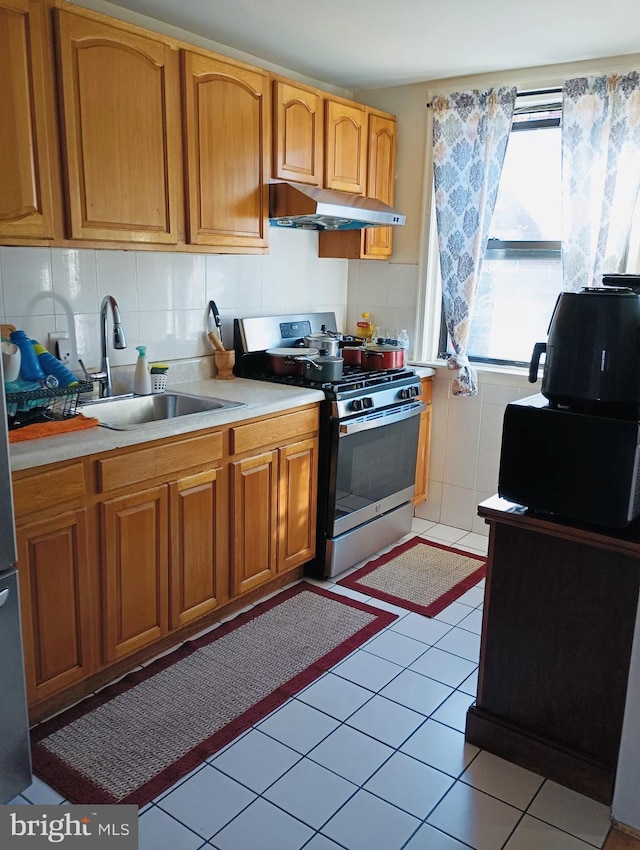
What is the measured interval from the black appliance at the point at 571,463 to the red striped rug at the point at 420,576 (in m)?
1.25

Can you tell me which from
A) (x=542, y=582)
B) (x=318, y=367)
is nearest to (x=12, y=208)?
(x=318, y=367)

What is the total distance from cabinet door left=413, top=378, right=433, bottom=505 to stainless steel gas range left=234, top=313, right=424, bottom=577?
0.54 feet

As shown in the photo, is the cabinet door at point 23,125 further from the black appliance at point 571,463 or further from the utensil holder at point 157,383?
the black appliance at point 571,463

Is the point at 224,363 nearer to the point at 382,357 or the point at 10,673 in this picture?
the point at 382,357

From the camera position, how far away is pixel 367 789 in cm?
197

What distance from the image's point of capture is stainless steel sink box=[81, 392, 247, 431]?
9.05 ft

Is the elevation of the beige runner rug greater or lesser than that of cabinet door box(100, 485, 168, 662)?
lesser

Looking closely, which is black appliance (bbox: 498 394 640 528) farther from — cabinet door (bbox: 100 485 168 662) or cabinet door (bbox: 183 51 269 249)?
cabinet door (bbox: 183 51 269 249)

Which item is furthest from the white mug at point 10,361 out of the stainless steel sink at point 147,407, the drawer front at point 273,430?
the drawer front at point 273,430

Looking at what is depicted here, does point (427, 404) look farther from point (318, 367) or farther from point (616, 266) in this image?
point (616, 266)

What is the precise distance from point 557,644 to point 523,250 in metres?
2.30

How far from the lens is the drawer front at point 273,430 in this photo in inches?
107

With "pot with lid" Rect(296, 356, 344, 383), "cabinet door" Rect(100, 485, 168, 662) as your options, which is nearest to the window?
"pot with lid" Rect(296, 356, 344, 383)

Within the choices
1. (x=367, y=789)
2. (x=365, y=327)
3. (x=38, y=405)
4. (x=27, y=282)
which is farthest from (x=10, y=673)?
(x=365, y=327)
